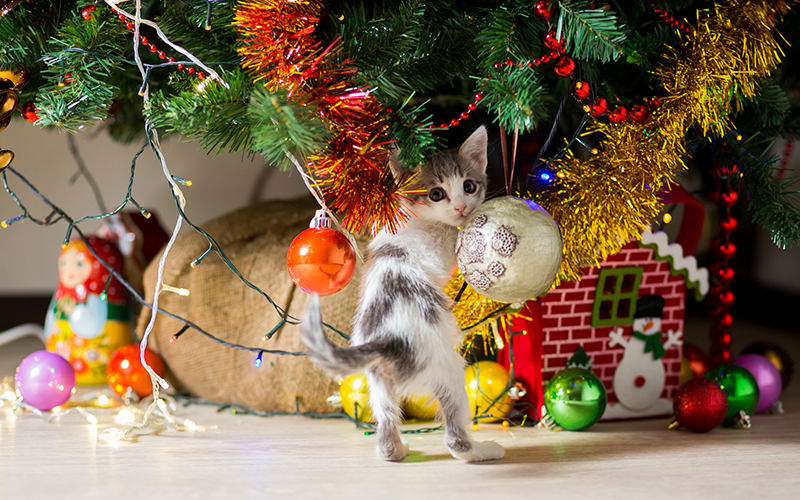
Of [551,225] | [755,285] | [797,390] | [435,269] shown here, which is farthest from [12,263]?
[755,285]

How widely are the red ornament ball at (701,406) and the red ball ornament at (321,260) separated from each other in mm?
521

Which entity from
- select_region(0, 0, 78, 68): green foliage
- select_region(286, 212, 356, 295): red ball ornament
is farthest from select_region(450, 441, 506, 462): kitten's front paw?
select_region(0, 0, 78, 68): green foliage

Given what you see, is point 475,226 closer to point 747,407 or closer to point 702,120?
point 702,120

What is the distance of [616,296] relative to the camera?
103 centimetres

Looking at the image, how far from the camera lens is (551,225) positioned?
77cm

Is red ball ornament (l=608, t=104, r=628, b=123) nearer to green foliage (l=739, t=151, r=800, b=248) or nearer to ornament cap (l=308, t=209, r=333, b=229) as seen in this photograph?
green foliage (l=739, t=151, r=800, b=248)

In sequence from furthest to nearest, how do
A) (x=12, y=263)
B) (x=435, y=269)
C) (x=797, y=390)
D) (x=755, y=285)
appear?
(x=755, y=285) < (x=12, y=263) < (x=797, y=390) < (x=435, y=269)

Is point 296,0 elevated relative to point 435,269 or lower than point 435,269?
elevated

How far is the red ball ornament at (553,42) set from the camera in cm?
76

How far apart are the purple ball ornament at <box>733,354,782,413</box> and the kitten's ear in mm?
561

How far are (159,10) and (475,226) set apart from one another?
0.70m

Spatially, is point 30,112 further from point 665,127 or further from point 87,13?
point 665,127

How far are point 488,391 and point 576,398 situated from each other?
5.3 inches

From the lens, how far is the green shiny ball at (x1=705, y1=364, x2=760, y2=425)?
39.3 inches
